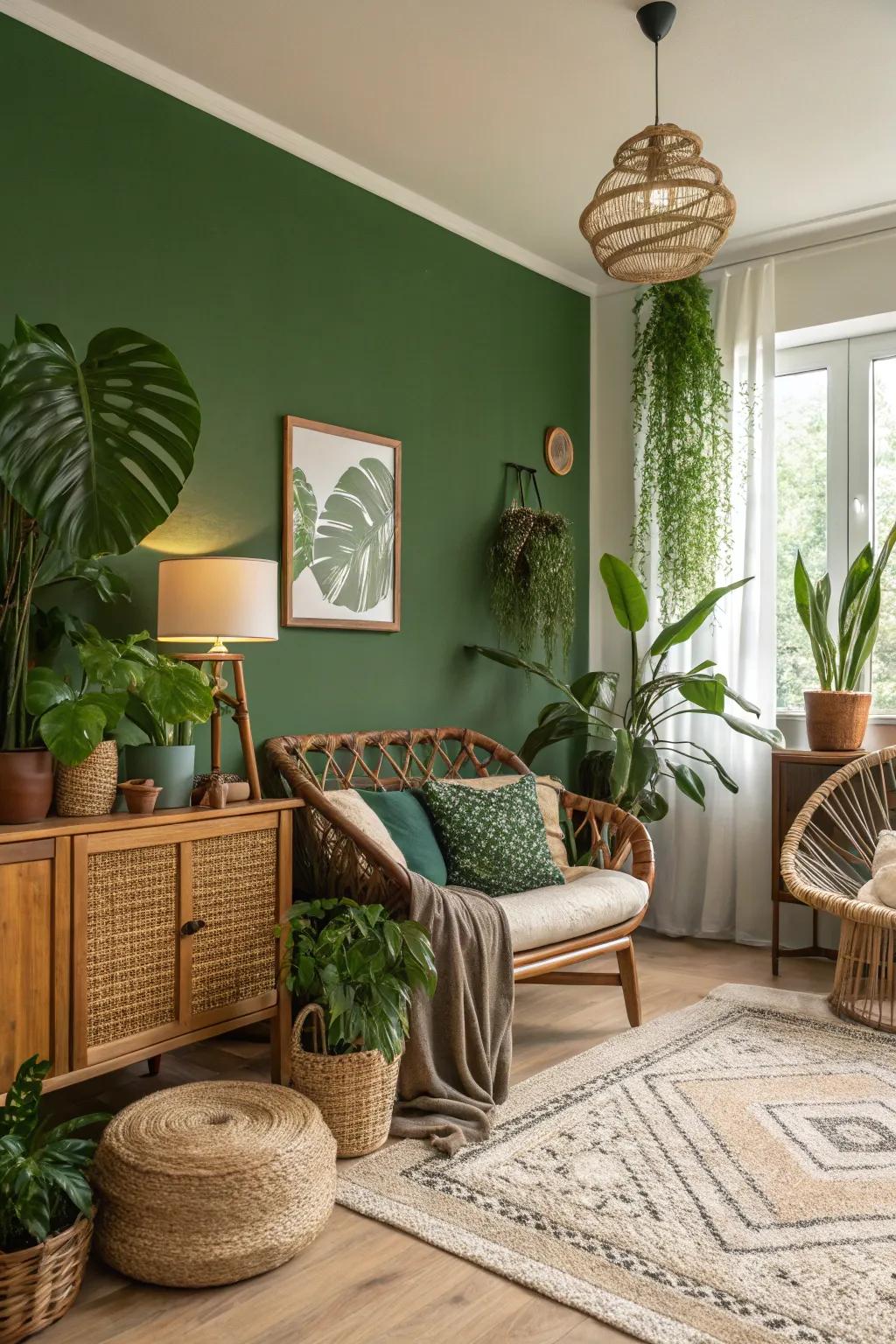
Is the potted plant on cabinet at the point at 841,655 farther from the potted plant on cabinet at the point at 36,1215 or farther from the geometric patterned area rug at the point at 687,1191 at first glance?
the potted plant on cabinet at the point at 36,1215

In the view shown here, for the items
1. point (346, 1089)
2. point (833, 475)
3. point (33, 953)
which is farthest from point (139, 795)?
point (833, 475)

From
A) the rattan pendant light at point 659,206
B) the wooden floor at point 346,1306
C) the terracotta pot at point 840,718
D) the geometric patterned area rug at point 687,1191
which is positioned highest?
the rattan pendant light at point 659,206

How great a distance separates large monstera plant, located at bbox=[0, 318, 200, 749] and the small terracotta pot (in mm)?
276

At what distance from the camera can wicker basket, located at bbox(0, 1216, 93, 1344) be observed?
5.75 feet

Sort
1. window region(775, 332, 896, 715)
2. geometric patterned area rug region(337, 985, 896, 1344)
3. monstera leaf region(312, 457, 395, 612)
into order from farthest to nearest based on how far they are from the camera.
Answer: window region(775, 332, 896, 715) → monstera leaf region(312, 457, 395, 612) → geometric patterned area rug region(337, 985, 896, 1344)

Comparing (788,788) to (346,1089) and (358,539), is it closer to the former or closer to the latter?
(358,539)

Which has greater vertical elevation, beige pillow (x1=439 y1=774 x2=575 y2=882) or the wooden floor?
beige pillow (x1=439 y1=774 x2=575 y2=882)

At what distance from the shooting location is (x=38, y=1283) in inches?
70.2

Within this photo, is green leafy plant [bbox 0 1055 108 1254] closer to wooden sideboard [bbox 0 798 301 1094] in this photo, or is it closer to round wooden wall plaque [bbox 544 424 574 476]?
wooden sideboard [bbox 0 798 301 1094]

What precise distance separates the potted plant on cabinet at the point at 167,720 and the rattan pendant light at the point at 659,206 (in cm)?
157

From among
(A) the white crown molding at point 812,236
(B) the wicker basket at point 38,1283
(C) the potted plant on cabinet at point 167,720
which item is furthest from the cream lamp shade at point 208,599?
(A) the white crown molding at point 812,236

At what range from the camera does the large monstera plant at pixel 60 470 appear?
225 cm

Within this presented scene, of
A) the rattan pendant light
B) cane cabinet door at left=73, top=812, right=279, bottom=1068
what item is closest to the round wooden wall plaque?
the rattan pendant light

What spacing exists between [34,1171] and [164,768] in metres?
1.02
